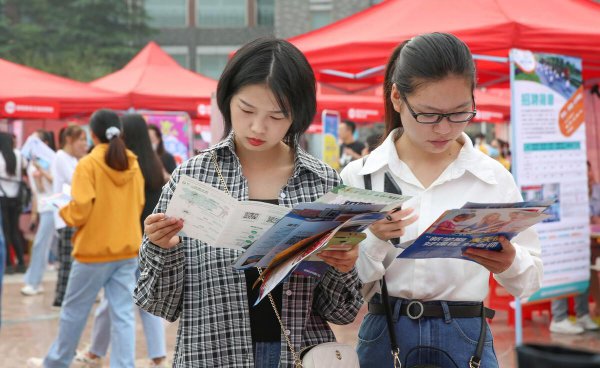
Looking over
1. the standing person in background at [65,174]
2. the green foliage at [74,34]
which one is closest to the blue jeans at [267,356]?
the standing person in background at [65,174]

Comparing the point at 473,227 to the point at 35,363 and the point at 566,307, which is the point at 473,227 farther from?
the point at 566,307

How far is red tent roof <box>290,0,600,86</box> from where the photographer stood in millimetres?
6910

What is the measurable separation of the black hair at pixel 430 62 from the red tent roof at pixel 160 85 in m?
9.85

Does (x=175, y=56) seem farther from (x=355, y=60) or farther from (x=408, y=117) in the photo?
(x=408, y=117)

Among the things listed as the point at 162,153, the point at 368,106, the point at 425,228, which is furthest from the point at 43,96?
the point at 425,228

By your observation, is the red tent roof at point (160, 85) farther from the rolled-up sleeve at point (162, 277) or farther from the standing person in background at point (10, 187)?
the rolled-up sleeve at point (162, 277)

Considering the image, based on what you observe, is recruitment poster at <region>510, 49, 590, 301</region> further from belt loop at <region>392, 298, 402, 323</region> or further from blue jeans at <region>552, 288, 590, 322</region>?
belt loop at <region>392, 298, 402, 323</region>

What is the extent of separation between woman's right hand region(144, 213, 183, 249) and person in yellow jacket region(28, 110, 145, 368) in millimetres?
3599

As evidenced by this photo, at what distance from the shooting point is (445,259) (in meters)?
2.71

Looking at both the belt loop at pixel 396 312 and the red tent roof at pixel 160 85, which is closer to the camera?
the belt loop at pixel 396 312

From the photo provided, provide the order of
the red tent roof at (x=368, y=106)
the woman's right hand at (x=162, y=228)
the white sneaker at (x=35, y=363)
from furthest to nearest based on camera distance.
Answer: the red tent roof at (x=368, y=106) < the white sneaker at (x=35, y=363) < the woman's right hand at (x=162, y=228)

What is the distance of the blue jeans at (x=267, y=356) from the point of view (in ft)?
8.63

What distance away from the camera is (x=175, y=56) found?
44.7 m

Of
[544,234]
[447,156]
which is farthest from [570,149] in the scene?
[447,156]
